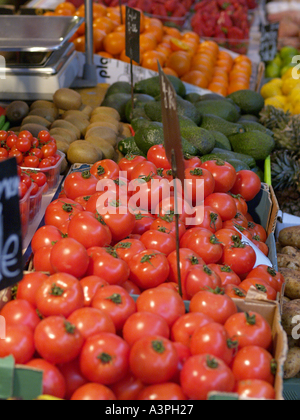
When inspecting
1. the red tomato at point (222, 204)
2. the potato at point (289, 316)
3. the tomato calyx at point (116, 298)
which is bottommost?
the potato at point (289, 316)

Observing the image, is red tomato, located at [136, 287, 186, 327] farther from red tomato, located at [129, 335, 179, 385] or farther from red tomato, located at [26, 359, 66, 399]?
red tomato, located at [26, 359, 66, 399]

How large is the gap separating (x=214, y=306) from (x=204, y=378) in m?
0.31

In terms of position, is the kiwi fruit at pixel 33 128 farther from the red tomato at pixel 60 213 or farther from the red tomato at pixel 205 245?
the red tomato at pixel 205 245

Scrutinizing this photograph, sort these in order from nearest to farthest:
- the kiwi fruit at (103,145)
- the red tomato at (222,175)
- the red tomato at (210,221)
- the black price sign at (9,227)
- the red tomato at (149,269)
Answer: the black price sign at (9,227), the red tomato at (149,269), the red tomato at (210,221), the red tomato at (222,175), the kiwi fruit at (103,145)

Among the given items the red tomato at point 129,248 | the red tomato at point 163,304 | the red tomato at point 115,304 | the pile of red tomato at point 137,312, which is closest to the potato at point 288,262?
the pile of red tomato at point 137,312

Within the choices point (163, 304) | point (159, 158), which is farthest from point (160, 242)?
point (159, 158)

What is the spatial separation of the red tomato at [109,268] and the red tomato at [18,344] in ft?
1.10

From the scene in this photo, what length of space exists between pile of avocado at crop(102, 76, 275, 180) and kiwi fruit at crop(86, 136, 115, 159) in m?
0.09

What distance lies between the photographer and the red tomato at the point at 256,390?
1.12 meters

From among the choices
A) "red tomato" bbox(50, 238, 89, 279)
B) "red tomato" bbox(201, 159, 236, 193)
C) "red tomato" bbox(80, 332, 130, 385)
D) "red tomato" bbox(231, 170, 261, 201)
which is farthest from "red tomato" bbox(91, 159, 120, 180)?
"red tomato" bbox(80, 332, 130, 385)

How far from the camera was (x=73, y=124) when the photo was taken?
319 centimetres

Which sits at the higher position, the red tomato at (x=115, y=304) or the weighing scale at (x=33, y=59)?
the weighing scale at (x=33, y=59)

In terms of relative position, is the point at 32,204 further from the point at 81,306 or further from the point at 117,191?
the point at 81,306

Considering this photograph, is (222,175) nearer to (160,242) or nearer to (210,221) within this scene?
(210,221)
